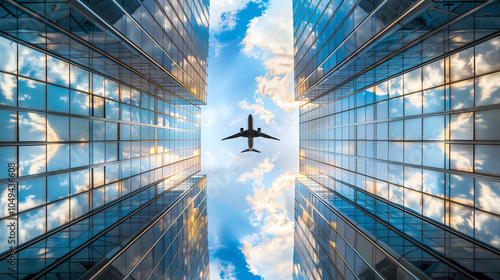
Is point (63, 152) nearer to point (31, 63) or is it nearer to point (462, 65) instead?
point (31, 63)

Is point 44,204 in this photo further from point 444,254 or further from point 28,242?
point 444,254

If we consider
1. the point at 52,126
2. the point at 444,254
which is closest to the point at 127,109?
the point at 52,126

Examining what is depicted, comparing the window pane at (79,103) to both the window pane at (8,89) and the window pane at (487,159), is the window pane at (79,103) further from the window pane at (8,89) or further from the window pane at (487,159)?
the window pane at (487,159)

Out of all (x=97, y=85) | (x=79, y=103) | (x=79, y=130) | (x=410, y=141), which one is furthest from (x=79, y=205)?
(x=410, y=141)

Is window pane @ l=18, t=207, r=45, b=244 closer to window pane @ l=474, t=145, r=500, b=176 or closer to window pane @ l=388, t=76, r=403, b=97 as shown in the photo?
window pane @ l=474, t=145, r=500, b=176

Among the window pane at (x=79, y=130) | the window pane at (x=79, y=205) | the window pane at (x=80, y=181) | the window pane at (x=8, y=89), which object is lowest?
the window pane at (x=79, y=205)

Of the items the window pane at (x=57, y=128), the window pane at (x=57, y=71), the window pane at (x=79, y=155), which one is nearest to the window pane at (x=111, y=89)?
the window pane at (x=57, y=71)
